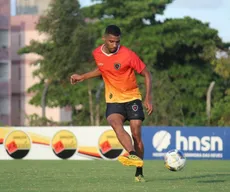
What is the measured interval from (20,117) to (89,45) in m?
24.6

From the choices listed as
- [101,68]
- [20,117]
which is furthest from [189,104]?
[101,68]

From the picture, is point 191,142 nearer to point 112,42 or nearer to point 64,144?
point 64,144

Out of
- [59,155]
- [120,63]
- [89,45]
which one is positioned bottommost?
[59,155]

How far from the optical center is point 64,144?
3127 centimetres

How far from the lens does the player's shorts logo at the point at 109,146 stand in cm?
3067

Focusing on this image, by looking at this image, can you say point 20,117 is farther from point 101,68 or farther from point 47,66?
point 101,68

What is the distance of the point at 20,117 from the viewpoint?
78875 millimetres

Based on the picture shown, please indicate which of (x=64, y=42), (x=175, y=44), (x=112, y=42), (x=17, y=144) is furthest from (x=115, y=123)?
(x=175, y=44)

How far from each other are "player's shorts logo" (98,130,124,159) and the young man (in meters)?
16.5

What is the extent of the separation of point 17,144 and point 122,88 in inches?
699

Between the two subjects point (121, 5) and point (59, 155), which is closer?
point (59, 155)

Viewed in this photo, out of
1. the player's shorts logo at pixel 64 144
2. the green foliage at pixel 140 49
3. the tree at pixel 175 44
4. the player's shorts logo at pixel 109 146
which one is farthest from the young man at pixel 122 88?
the tree at pixel 175 44

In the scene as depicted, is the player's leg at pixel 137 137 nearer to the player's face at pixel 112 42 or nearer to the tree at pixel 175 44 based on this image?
the player's face at pixel 112 42

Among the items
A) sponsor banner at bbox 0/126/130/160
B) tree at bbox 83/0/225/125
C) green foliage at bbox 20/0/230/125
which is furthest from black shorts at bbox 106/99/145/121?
tree at bbox 83/0/225/125
